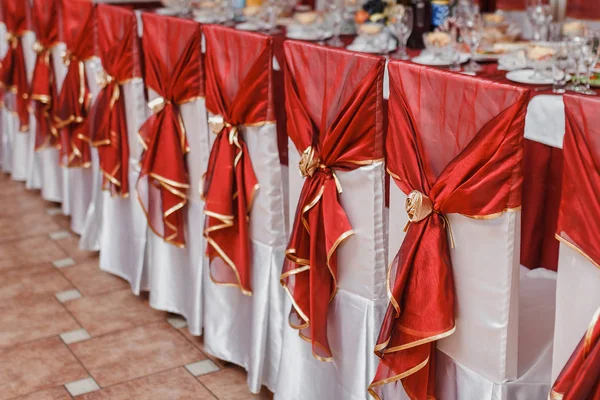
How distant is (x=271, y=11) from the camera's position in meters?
3.07

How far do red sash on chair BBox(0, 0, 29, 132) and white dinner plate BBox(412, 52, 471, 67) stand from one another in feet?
6.61

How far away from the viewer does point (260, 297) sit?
2.15 metres

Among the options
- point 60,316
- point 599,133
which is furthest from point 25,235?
point 599,133

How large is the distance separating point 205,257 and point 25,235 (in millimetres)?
1479

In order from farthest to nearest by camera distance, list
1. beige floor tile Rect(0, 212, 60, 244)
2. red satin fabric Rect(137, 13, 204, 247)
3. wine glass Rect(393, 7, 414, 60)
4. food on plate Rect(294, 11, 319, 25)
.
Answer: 1. beige floor tile Rect(0, 212, 60, 244)
2. food on plate Rect(294, 11, 319, 25)
3. wine glass Rect(393, 7, 414, 60)
4. red satin fabric Rect(137, 13, 204, 247)

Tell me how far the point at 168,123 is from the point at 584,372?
1.48 meters

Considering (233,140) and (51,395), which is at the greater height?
(233,140)

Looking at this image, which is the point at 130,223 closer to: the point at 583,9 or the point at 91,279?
the point at 91,279

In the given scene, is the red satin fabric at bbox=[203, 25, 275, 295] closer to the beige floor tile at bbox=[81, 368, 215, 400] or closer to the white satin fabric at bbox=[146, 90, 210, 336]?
the white satin fabric at bbox=[146, 90, 210, 336]

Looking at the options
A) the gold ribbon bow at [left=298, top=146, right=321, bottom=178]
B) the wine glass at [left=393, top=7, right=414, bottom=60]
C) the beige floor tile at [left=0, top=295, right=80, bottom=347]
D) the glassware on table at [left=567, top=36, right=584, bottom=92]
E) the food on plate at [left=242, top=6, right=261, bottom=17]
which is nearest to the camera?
the gold ribbon bow at [left=298, top=146, right=321, bottom=178]

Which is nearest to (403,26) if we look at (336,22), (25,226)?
(336,22)

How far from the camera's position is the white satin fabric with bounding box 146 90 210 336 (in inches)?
91.6

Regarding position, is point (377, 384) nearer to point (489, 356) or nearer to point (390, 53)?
point (489, 356)

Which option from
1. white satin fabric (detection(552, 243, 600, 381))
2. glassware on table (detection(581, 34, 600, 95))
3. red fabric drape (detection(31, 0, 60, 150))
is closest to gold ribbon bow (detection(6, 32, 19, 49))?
red fabric drape (detection(31, 0, 60, 150))
